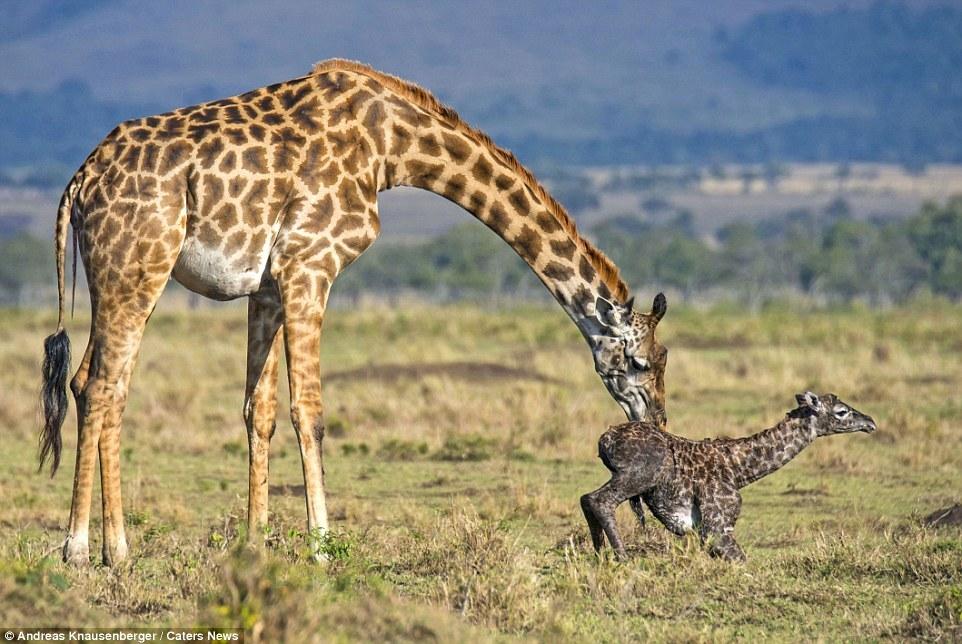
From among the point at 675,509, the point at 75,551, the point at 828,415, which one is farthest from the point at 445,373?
the point at 75,551

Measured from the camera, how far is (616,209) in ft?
591

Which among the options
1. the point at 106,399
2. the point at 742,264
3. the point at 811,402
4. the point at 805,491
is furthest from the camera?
the point at 742,264

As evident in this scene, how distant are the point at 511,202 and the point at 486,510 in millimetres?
2635

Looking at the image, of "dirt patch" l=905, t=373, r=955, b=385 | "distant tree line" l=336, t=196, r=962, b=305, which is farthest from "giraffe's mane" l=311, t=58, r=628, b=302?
"distant tree line" l=336, t=196, r=962, b=305

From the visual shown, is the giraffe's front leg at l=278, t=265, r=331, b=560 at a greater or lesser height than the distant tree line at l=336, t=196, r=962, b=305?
lesser

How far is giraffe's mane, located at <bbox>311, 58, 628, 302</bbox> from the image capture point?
10672mm

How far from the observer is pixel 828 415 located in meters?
10.9

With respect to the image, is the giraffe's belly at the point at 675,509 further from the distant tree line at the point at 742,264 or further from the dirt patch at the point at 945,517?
the distant tree line at the point at 742,264

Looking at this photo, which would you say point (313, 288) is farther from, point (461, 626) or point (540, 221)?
point (461, 626)

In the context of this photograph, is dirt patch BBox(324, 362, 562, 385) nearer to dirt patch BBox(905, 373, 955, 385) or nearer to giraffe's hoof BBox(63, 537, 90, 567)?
dirt patch BBox(905, 373, 955, 385)

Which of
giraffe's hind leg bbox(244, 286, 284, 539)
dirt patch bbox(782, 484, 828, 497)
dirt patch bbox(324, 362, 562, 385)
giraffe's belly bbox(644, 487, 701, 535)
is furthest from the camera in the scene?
dirt patch bbox(324, 362, 562, 385)

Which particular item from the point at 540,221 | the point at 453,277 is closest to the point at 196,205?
the point at 540,221

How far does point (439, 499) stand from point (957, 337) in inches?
746

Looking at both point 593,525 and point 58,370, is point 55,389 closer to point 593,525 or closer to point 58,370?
point 58,370
